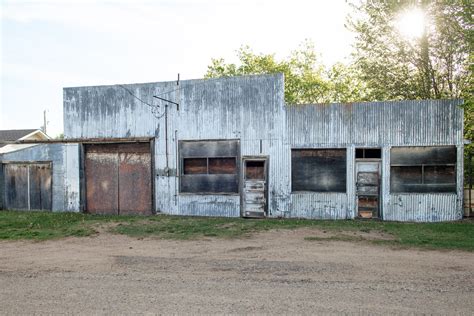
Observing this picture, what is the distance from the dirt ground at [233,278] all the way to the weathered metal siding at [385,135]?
14.9 ft

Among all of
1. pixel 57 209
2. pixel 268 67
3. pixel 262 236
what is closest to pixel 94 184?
pixel 57 209

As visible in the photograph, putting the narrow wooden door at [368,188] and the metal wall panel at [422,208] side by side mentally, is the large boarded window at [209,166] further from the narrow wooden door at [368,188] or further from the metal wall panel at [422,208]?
the metal wall panel at [422,208]

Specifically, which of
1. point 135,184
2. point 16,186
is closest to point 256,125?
point 135,184

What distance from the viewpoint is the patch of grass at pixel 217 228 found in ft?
34.1

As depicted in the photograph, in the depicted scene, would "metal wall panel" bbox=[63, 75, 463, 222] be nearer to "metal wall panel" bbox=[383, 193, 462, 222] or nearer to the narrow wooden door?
the narrow wooden door

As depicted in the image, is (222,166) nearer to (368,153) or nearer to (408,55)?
(368,153)

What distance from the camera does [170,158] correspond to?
15734mm

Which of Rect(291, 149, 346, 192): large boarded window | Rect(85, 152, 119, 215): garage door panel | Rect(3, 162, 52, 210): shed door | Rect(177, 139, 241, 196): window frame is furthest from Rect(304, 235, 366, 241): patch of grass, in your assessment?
Rect(3, 162, 52, 210): shed door

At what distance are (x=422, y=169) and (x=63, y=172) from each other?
14.0m

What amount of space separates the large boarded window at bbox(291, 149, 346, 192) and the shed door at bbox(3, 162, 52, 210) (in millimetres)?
10497

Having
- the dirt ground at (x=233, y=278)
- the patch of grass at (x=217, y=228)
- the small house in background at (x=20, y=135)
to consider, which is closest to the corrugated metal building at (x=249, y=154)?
the patch of grass at (x=217, y=228)

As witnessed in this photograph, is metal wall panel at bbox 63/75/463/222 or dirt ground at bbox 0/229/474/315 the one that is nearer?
dirt ground at bbox 0/229/474/315

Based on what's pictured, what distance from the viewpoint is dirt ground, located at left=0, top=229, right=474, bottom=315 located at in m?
5.66

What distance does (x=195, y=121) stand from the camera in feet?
50.9
